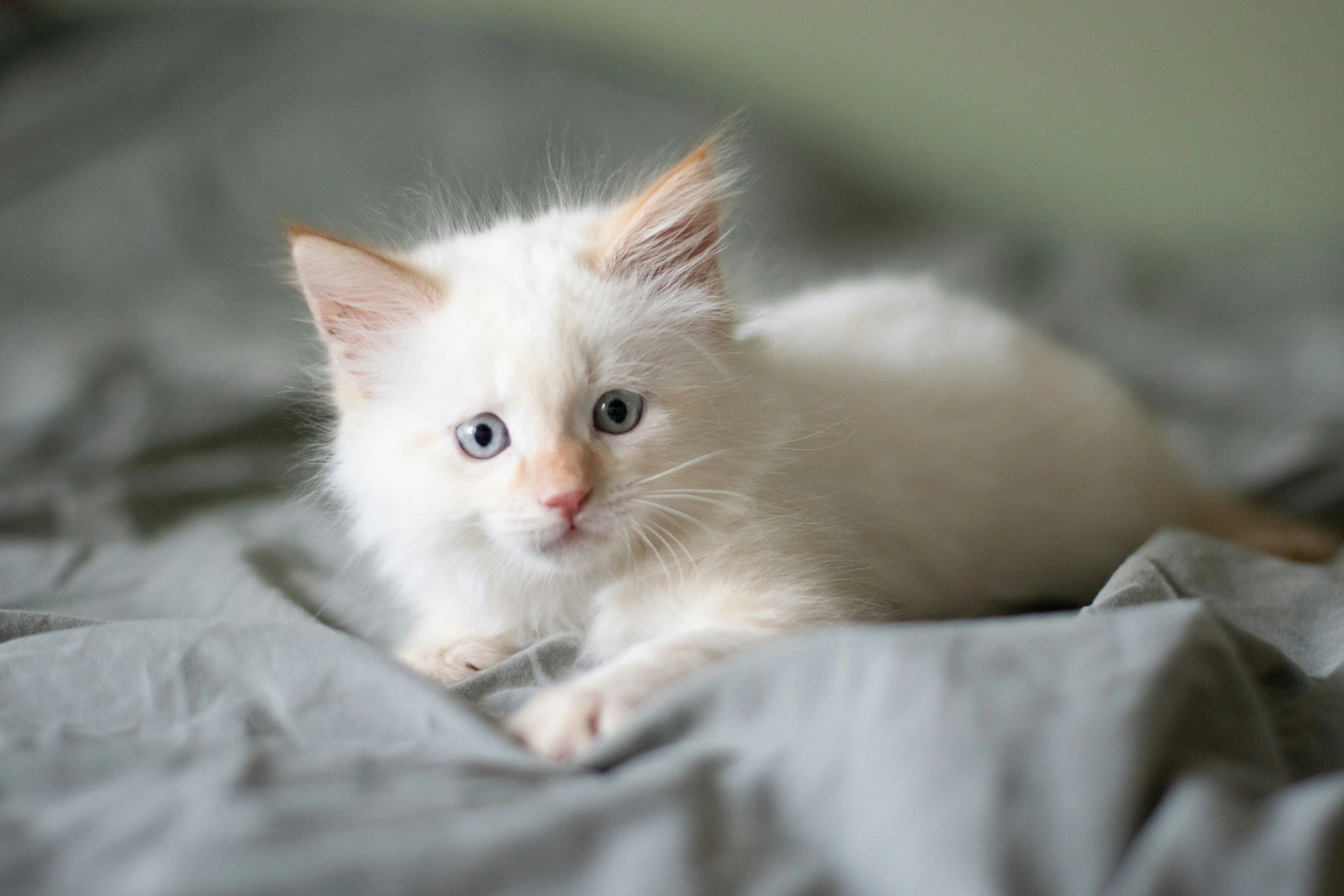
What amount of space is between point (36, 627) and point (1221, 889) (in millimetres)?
1305

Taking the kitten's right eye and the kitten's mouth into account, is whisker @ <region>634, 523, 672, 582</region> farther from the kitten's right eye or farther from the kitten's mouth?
the kitten's right eye

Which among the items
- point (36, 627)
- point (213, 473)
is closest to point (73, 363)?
point (213, 473)

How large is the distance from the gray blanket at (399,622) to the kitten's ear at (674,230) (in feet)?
1.60

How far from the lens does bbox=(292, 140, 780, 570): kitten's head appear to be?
1.10m

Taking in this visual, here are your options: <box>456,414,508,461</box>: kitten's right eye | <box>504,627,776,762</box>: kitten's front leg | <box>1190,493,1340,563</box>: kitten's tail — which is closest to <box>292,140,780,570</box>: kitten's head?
<box>456,414,508,461</box>: kitten's right eye

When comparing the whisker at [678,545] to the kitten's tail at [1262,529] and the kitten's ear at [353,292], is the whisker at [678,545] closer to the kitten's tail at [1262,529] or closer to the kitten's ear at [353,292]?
the kitten's ear at [353,292]

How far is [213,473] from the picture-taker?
2078 millimetres

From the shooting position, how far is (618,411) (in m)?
1.16

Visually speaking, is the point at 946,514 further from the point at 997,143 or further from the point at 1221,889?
the point at 997,143

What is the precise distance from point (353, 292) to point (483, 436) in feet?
0.85

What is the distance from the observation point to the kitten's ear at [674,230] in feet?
3.92

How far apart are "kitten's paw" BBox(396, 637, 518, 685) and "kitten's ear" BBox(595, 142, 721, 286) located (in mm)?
513

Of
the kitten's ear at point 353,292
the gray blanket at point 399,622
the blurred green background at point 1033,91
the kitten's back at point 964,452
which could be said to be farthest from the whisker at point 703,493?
the blurred green background at point 1033,91

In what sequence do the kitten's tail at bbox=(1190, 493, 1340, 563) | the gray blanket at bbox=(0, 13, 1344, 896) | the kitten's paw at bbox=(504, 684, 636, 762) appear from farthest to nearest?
the kitten's tail at bbox=(1190, 493, 1340, 563) < the kitten's paw at bbox=(504, 684, 636, 762) < the gray blanket at bbox=(0, 13, 1344, 896)
